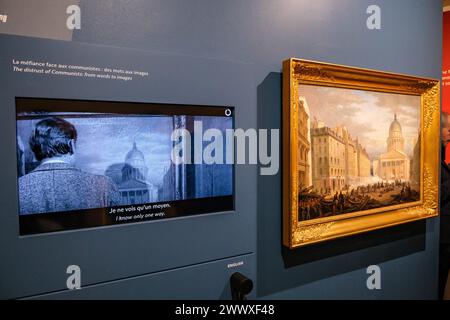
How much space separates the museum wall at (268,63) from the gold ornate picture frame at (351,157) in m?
0.10

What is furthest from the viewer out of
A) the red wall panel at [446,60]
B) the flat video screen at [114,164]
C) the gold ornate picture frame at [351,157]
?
the red wall panel at [446,60]

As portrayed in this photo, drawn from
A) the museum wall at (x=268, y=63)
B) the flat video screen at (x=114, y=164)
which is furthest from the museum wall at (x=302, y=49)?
the flat video screen at (x=114, y=164)

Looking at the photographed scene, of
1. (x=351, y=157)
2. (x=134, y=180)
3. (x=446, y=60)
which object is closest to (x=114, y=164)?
(x=134, y=180)

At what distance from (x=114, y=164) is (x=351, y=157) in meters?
1.19

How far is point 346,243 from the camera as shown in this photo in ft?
5.55

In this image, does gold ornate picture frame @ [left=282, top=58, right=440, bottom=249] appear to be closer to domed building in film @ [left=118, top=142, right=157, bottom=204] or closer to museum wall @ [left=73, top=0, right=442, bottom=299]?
museum wall @ [left=73, top=0, right=442, bottom=299]

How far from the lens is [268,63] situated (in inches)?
55.3

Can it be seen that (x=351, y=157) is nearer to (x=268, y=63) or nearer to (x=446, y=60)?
(x=268, y=63)

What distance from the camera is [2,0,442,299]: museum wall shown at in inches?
43.9

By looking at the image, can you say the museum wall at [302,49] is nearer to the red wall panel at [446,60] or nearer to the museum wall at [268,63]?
the museum wall at [268,63]

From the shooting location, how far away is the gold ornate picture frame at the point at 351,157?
4.58 ft

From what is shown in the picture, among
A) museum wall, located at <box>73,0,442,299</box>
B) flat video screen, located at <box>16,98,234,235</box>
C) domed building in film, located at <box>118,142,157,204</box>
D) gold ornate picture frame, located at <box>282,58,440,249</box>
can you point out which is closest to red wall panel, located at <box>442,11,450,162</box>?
museum wall, located at <box>73,0,442,299</box>

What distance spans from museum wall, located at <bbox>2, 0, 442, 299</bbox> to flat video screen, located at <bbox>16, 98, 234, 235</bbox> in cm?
6

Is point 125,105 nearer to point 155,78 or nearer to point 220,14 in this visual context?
point 155,78
